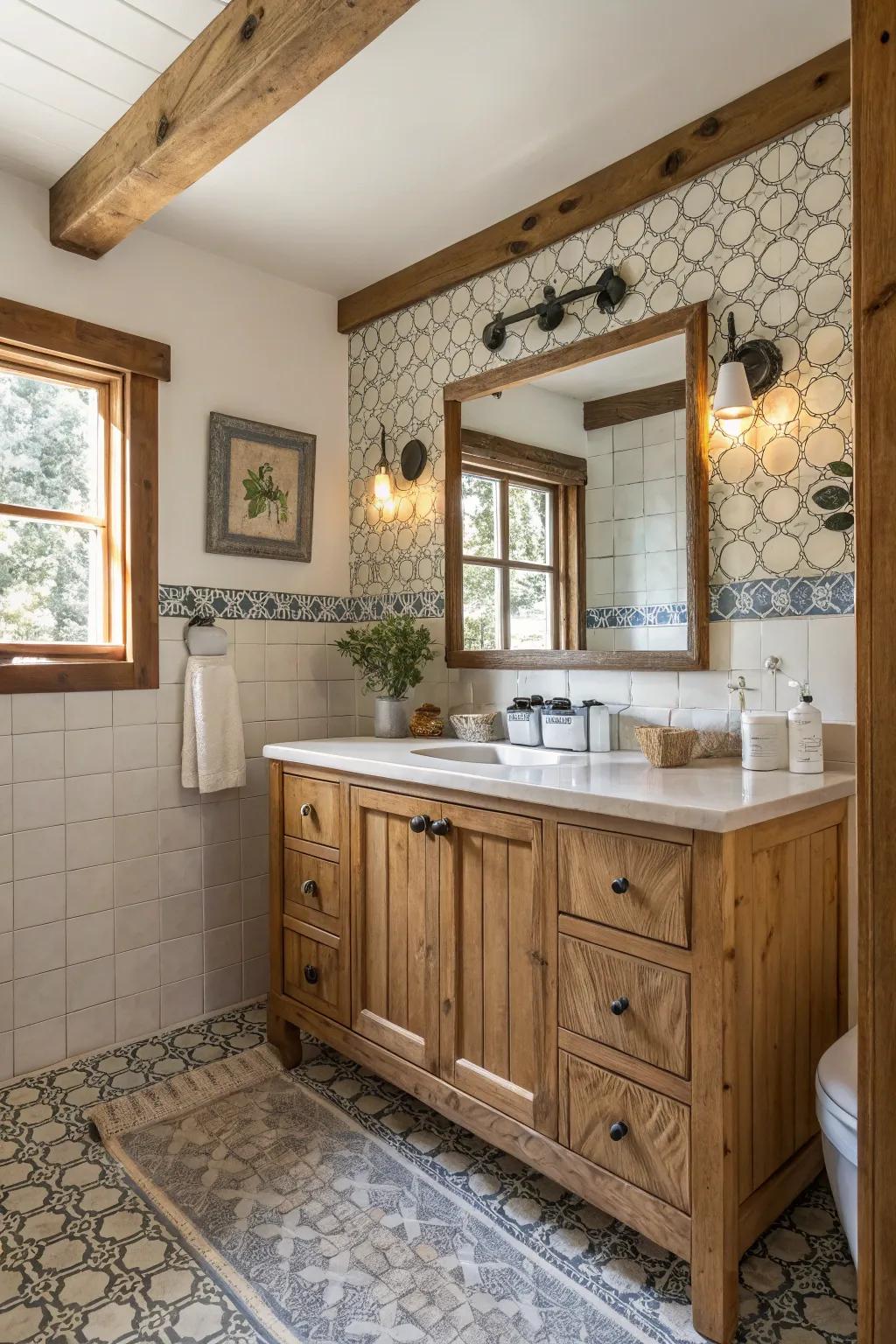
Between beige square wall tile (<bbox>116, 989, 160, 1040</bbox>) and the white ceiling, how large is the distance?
2.43 m

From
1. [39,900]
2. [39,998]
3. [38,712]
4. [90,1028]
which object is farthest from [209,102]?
[90,1028]

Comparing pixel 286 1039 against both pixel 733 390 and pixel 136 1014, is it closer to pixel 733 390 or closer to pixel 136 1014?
pixel 136 1014

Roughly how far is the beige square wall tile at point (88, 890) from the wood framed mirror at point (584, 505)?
4.20 ft

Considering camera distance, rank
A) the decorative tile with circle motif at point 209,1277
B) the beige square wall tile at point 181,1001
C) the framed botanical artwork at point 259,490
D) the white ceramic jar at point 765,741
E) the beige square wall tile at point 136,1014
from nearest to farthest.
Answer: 1. the decorative tile with circle motif at point 209,1277
2. the white ceramic jar at point 765,741
3. the beige square wall tile at point 136,1014
4. the beige square wall tile at point 181,1001
5. the framed botanical artwork at point 259,490

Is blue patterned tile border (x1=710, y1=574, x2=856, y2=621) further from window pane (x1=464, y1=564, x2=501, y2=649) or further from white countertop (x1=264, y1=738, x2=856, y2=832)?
window pane (x1=464, y1=564, x2=501, y2=649)

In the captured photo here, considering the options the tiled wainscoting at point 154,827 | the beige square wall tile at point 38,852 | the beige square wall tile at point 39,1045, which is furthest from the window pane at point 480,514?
the beige square wall tile at point 39,1045

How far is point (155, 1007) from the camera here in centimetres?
262

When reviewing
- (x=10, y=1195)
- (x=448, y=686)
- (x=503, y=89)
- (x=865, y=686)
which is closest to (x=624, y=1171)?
(x=865, y=686)

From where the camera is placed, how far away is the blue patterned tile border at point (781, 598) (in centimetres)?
185

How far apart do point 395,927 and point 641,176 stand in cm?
206

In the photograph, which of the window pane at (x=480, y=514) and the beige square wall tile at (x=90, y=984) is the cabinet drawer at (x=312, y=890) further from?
the window pane at (x=480, y=514)

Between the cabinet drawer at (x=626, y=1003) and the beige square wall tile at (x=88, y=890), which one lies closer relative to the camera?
the cabinet drawer at (x=626, y=1003)

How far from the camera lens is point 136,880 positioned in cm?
258

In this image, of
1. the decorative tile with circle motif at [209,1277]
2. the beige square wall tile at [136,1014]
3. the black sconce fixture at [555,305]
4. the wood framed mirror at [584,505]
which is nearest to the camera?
the decorative tile with circle motif at [209,1277]
